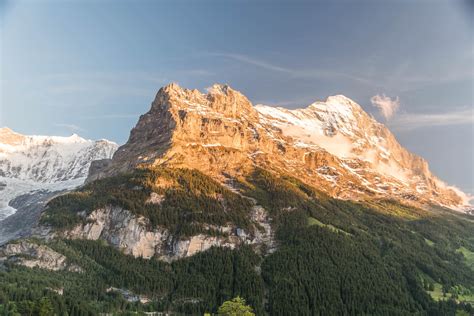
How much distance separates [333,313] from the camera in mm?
199250

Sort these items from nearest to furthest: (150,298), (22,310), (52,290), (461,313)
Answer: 1. (22,310)
2. (52,290)
3. (461,313)
4. (150,298)

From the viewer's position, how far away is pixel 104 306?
560 feet

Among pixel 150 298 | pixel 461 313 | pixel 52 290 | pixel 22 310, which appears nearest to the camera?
pixel 22 310

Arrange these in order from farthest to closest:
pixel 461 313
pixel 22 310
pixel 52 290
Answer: pixel 461 313, pixel 52 290, pixel 22 310

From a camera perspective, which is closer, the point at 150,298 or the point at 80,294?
the point at 80,294

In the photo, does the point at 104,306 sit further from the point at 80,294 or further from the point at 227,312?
the point at 227,312

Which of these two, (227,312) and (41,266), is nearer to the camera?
(227,312)

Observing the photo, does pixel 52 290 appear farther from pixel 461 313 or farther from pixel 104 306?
pixel 461 313

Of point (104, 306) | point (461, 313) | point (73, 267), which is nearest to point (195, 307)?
point (104, 306)

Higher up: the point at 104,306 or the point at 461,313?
the point at 461,313

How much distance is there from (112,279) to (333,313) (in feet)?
321

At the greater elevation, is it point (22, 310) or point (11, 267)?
point (11, 267)

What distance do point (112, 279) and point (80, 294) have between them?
26.4 metres

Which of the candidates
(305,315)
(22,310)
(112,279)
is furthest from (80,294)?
(305,315)
